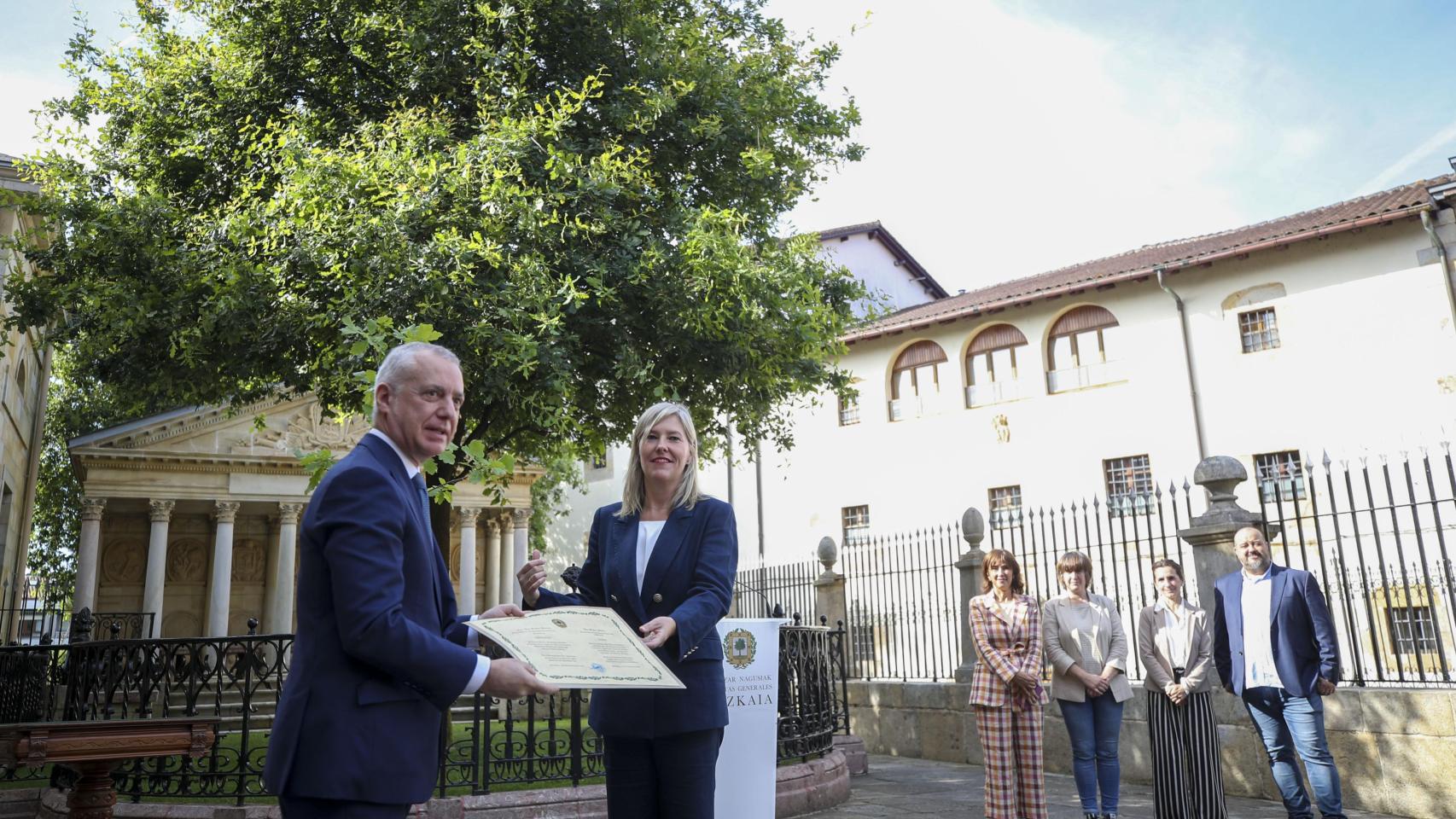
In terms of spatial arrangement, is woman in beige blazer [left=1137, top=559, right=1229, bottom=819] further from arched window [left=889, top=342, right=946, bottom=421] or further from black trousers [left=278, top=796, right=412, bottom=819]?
arched window [left=889, top=342, right=946, bottom=421]

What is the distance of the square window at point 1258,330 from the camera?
86.3 feet

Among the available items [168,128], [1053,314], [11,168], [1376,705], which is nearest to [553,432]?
[168,128]

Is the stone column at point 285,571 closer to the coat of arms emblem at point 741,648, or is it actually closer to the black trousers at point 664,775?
the coat of arms emblem at point 741,648

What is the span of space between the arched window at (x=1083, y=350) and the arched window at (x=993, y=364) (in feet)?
3.01

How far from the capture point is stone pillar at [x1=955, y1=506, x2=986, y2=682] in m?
12.6

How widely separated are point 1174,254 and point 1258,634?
23.8 metres

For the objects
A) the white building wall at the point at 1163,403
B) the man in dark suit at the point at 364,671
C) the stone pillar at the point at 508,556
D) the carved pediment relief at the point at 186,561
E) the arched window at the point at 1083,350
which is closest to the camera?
the man in dark suit at the point at 364,671

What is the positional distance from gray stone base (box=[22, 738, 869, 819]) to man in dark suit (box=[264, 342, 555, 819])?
16.6 ft

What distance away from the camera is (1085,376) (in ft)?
95.2

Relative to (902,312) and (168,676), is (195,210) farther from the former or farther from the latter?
(902,312)

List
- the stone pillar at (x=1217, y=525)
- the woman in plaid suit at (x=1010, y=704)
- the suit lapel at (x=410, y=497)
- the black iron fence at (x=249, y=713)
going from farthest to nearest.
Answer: the stone pillar at (x=1217, y=525) → the black iron fence at (x=249, y=713) → the woman in plaid suit at (x=1010, y=704) → the suit lapel at (x=410, y=497)

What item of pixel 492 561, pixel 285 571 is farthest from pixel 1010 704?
pixel 492 561

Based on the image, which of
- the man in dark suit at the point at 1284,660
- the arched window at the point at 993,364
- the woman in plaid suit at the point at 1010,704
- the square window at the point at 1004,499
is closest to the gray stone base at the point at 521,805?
the woman in plaid suit at the point at 1010,704

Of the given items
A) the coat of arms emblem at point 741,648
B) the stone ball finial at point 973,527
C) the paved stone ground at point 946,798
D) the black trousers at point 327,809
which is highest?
the stone ball finial at point 973,527
